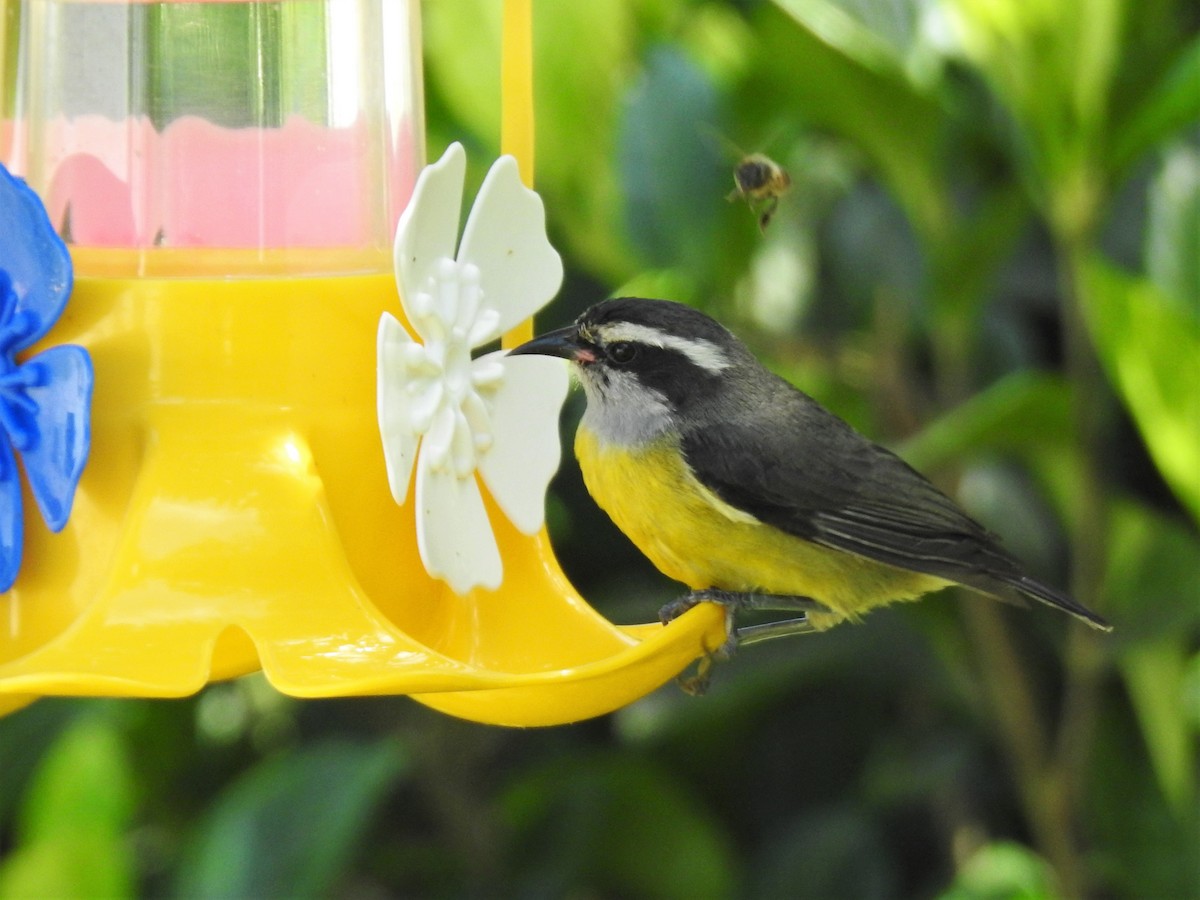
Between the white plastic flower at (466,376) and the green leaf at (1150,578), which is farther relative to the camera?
the green leaf at (1150,578)

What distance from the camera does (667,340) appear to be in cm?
311

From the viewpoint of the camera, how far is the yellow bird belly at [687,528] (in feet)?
10.00

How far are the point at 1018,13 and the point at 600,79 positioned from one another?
1.07m

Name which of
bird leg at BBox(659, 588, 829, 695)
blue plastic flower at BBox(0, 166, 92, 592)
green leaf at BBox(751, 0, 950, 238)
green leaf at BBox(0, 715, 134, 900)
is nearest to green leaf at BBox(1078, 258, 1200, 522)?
green leaf at BBox(751, 0, 950, 238)

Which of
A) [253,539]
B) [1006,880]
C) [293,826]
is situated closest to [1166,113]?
[1006,880]

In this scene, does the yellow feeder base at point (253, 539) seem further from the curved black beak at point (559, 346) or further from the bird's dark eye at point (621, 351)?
the bird's dark eye at point (621, 351)

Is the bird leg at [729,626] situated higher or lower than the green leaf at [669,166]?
lower

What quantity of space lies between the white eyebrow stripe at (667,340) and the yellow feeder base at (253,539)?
597 mm

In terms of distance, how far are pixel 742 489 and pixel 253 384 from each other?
1.15m

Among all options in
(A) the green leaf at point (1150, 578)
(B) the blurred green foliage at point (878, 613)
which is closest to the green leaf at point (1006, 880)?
(B) the blurred green foliage at point (878, 613)

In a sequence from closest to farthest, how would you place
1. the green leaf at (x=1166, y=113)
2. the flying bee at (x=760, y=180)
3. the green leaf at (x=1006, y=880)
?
the green leaf at (x=1166, y=113) → the flying bee at (x=760, y=180) → the green leaf at (x=1006, y=880)

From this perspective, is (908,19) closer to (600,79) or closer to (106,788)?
(600,79)

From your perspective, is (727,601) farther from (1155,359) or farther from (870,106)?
(870,106)

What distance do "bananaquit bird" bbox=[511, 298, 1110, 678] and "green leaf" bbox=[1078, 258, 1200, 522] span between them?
47 cm
